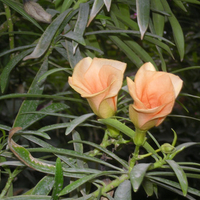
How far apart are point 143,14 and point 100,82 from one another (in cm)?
18

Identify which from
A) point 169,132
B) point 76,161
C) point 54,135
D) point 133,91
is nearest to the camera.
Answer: point 133,91

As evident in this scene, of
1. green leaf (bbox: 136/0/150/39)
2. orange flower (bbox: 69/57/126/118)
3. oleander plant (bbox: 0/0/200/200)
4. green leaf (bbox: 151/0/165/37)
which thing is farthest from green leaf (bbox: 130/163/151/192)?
green leaf (bbox: 151/0/165/37)

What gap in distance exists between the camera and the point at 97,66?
40 centimetres

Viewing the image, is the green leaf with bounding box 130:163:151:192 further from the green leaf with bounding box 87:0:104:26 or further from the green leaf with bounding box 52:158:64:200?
the green leaf with bounding box 87:0:104:26

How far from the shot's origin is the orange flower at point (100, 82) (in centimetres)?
38

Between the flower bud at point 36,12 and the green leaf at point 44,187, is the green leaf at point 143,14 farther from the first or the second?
the green leaf at point 44,187

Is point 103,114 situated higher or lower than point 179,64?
higher

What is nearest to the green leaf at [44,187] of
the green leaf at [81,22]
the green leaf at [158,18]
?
the green leaf at [81,22]

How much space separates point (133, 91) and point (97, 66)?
8 cm

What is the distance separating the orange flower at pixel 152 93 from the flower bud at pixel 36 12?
27 cm

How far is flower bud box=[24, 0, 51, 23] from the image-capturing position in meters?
0.55

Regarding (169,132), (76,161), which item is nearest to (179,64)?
(169,132)

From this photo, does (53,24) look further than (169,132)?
No

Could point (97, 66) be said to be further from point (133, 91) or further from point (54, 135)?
point (54, 135)
